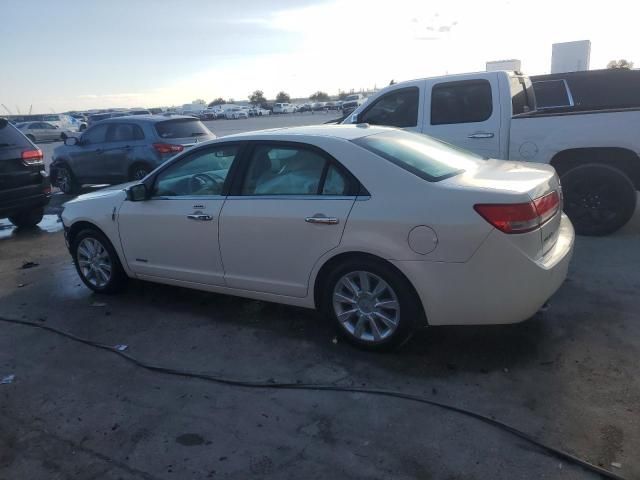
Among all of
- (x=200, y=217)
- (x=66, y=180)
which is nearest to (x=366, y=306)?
(x=200, y=217)

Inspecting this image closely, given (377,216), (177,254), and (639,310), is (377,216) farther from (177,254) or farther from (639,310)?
(639,310)

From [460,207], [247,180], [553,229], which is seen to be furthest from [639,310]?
[247,180]

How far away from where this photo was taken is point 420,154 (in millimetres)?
4168

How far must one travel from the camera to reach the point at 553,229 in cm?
380

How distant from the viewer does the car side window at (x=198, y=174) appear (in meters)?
4.57

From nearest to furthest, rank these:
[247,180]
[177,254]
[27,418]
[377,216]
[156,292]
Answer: [27,418] < [377,216] < [247,180] < [177,254] < [156,292]

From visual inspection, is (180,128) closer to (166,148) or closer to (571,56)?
(166,148)

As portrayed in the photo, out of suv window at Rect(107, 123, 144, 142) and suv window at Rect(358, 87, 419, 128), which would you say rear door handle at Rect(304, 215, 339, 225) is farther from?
suv window at Rect(107, 123, 144, 142)

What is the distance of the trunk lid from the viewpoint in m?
3.40

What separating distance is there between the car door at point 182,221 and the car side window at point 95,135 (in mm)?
7137

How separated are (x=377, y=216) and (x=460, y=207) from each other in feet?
1.77

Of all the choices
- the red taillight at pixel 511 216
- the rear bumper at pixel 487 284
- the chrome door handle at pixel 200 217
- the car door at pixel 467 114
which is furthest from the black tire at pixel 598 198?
the chrome door handle at pixel 200 217

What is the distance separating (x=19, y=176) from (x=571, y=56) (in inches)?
845

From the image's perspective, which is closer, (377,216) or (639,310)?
(377,216)
